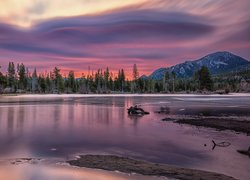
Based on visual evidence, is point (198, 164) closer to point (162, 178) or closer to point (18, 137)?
point (162, 178)

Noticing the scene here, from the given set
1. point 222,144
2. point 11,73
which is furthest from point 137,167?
point 11,73

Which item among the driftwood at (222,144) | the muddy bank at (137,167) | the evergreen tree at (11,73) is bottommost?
the muddy bank at (137,167)

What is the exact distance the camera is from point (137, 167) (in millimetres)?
13500

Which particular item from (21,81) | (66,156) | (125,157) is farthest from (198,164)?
(21,81)

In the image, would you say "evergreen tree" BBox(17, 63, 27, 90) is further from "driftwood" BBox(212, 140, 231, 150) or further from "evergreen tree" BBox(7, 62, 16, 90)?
"driftwood" BBox(212, 140, 231, 150)

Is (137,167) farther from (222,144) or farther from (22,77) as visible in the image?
(22,77)

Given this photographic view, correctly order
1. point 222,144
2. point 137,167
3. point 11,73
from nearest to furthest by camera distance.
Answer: point 137,167 → point 222,144 → point 11,73

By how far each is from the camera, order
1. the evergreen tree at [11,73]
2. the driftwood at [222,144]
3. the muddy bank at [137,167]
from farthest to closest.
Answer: the evergreen tree at [11,73] < the driftwood at [222,144] < the muddy bank at [137,167]

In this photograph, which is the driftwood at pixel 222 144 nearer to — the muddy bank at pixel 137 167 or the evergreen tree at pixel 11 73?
the muddy bank at pixel 137 167

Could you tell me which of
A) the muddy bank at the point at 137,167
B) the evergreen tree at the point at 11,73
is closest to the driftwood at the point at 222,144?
the muddy bank at the point at 137,167

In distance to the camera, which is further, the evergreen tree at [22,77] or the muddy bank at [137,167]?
the evergreen tree at [22,77]

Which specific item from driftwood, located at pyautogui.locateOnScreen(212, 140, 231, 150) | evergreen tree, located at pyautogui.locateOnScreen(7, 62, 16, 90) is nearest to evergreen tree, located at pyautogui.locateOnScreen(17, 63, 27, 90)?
evergreen tree, located at pyautogui.locateOnScreen(7, 62, 16, 90)

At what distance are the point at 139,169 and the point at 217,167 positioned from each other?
12.7ft

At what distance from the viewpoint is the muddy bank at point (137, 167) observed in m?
12.2
